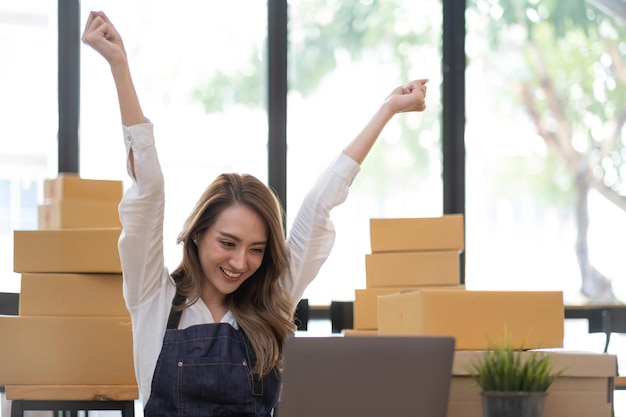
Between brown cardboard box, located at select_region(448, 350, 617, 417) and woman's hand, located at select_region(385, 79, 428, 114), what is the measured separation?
1.75 ft

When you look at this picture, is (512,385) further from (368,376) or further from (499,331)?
(499,331)

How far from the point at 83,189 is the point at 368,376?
2.13 metres

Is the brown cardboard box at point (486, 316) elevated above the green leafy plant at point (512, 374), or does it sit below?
above

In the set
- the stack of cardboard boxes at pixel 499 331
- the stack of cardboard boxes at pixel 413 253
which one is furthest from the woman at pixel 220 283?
the stack of cardboard boxes at pixel 413 253

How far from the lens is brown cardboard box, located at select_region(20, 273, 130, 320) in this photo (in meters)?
2.93

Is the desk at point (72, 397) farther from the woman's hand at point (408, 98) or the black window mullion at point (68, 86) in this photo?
the black window mullion at point (68, 86)

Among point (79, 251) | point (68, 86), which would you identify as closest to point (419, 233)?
point (79, 251)

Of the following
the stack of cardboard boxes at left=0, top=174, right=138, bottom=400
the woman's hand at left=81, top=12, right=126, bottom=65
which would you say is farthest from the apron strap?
the stack of cardboard boxes at left=0, top=174, right=138, bottom=400

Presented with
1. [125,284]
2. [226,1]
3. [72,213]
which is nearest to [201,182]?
[226,1]

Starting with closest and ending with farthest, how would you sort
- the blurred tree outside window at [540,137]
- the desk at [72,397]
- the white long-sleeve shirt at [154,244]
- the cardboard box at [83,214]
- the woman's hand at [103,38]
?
the woman's hand at [103,38], the white long-sleeve shirt at [154,244], the desk at [72,397], the cardboard box at [83,214], the blurred tree outside window at [540,137]

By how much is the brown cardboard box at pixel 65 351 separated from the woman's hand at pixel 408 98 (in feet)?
4.06

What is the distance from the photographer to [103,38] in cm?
179

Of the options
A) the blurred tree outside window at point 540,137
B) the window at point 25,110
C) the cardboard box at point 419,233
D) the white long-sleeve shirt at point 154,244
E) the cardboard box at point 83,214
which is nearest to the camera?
the white long-sleeve shirt at point 154,244

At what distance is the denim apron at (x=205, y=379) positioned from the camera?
1988 mm
